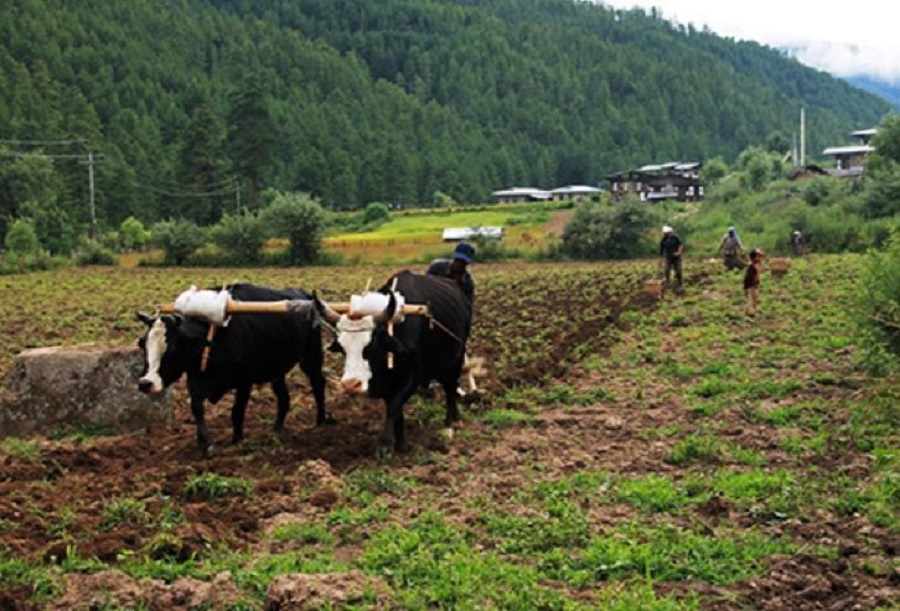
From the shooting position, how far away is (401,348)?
1027 centimetres

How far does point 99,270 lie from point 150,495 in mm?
46534

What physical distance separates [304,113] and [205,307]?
134m

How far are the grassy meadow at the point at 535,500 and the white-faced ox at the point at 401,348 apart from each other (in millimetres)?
613

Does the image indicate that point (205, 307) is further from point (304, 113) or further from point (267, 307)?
point (304, 113)

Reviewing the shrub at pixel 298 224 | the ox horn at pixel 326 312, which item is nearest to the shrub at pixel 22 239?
the shrub at pixel 298 224

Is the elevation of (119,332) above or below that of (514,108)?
below

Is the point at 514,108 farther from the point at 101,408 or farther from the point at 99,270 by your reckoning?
the point at 101,408

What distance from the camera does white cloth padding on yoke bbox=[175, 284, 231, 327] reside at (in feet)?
34.7

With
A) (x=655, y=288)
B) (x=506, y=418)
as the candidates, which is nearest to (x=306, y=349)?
(x=506, y=418)

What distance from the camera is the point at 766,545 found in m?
7.23

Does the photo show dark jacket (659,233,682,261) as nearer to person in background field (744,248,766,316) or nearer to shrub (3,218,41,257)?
person in background field (744,248,766,316)

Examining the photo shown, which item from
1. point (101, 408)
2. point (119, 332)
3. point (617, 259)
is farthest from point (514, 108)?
point (101, 408)

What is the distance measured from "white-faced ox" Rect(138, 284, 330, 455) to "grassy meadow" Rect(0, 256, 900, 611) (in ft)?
2.09

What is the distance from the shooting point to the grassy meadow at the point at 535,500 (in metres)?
6.57
